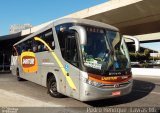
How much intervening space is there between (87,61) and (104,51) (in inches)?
29.9

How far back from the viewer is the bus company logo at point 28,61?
14422mm

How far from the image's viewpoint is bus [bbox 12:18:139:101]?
866cm

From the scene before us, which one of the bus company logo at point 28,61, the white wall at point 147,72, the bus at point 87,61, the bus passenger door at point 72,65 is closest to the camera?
the bus at point 87,61

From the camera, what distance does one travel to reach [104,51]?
905cm

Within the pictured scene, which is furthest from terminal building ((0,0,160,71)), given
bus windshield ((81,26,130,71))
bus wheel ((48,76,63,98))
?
bus wheel ((48,76,63,98))

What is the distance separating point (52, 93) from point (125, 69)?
11.1 ft

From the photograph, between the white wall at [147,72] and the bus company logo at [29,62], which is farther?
the white wall at [147,72]

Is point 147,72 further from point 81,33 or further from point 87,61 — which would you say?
point 81,33

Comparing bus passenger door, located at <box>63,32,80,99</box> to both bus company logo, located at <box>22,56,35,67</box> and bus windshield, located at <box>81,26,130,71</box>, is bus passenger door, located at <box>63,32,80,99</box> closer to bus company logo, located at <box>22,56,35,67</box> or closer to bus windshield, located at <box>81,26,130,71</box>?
bus windshield, located at <box>81,26,130,71</box>

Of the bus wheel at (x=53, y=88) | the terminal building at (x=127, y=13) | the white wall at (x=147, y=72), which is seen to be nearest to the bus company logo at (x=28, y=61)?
the bus wheel at (x=53, y=88)

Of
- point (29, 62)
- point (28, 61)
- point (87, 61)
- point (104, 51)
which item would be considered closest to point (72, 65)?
point (87, 61)

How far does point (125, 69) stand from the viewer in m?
9.44

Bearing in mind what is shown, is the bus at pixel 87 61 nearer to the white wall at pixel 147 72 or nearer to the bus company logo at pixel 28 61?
the bus company logo at pixel 28 61

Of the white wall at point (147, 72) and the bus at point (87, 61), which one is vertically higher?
the bus at point (87, 61)
